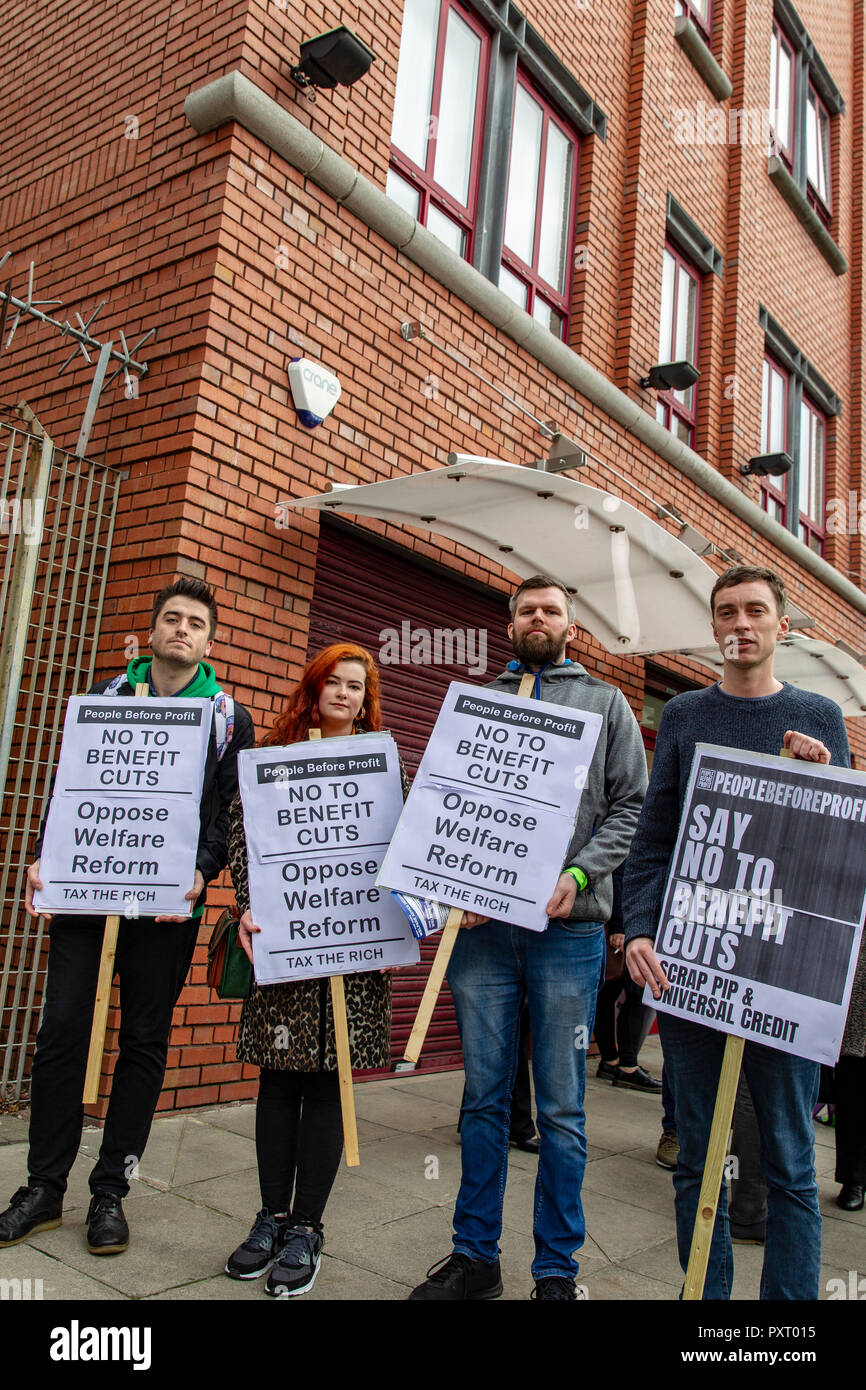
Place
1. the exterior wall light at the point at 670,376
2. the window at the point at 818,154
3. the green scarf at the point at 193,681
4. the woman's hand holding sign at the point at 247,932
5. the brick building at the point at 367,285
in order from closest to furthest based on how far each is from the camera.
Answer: the woman's hand holding sign at the point at 247,932 < the green scarf at the point at 193,681 < the brick building at the point at 367,285 < the exterior wall light at the point at 670,376 < the window at the point at 818,154

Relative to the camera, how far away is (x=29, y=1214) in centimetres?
296

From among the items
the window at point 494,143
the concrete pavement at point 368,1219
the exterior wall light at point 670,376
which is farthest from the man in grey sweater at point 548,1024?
the exterior wall light at point 670,376

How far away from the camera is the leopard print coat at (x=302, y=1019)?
9.65 feet

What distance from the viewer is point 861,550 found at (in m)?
13.5

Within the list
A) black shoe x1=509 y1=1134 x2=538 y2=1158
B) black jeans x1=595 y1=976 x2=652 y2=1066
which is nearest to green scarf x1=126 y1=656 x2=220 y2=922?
black shoe x1=509 y1=1134 x2=538 y2=1158

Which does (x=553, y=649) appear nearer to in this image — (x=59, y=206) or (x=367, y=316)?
(x=367, y=316)

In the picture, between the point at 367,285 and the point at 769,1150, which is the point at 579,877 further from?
the point at 367,285

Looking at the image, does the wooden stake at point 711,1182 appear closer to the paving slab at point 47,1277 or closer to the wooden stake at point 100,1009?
the paving slab at point 47,1277

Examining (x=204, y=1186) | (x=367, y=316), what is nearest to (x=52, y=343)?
(x=367, y=316)

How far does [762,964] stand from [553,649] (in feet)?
3.76

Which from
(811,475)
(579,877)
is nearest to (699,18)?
(811,475)

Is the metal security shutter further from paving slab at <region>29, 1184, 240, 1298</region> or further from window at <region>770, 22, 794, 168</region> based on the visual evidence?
window at <region>770, 22, 794, 168</region>

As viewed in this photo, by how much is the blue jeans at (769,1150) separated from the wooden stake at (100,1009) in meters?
1.64

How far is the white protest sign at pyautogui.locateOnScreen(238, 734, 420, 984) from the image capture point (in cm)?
301
